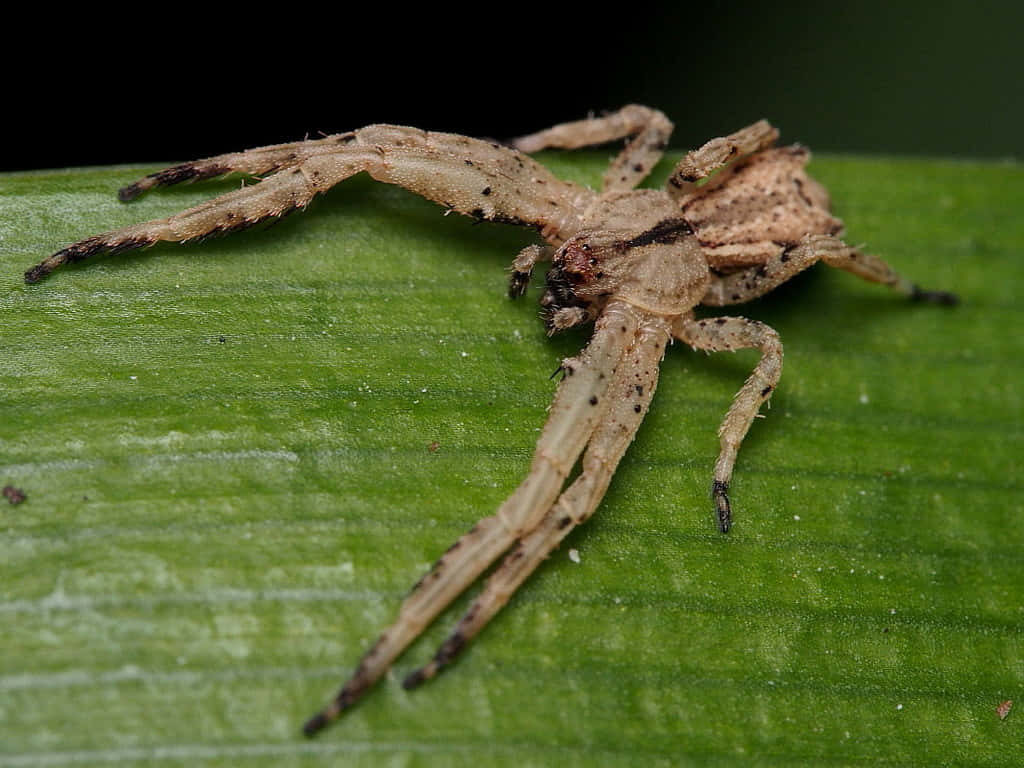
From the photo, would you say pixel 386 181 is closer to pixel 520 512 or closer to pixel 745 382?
pixel 520 512

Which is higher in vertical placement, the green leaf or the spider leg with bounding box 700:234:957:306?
the spider leg with bounding box 700:234:957:306

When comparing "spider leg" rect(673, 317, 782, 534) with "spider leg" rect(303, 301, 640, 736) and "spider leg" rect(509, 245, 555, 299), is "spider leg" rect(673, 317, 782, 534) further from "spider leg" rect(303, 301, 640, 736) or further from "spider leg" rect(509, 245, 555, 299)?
"spider leg" rect(509, 245, 555, 299)

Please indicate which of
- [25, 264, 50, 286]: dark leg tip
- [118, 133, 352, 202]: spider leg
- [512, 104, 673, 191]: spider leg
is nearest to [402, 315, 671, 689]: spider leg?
[512, 104, 673, 191]: spider leg

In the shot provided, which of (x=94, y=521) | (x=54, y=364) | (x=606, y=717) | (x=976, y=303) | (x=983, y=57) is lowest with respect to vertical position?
(x=606, y=717)

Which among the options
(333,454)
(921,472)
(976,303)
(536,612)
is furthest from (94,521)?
(976,303)

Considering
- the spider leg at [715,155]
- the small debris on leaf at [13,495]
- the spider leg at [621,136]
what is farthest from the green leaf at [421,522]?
the spider leg at [715,155]

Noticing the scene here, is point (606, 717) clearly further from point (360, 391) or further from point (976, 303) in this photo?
point (976, 303)

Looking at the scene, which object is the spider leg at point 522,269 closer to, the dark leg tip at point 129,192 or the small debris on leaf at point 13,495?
the dark leg tip at point 129,192
